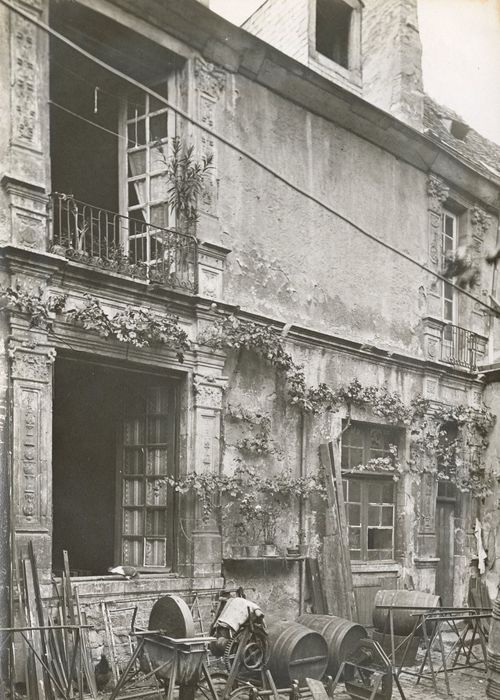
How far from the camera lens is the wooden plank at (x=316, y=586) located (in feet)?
31.7

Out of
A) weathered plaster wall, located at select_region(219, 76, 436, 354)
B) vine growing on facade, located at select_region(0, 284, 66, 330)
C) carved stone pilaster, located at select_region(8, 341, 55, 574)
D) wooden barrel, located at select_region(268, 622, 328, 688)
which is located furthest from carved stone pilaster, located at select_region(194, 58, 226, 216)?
wooden barrel, located at select_region(268, 622, 328, 688)

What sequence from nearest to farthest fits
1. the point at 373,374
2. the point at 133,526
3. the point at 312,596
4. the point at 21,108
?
the point at 21,108, the point at 133,526, the point at 312,596, the point at 373,374

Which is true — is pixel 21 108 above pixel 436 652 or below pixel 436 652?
above

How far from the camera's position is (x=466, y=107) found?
32.8 ft

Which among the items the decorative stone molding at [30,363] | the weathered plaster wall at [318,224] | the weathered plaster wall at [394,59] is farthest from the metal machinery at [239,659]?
the weathered plaster wall at [394,59]

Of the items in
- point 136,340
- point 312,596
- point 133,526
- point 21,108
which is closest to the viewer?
point 21,108

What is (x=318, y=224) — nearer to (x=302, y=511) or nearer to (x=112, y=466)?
(x=302, y=511)

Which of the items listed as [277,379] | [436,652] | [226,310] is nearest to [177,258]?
[226,310]

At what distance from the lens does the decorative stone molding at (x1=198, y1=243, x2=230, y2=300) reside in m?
8.98

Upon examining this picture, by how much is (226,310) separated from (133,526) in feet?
9.07

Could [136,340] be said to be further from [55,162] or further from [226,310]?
[55,162]

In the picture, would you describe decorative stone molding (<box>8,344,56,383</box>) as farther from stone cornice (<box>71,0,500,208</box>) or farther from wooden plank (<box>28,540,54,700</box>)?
stone cornice (<box>71,0,500,208</box>)

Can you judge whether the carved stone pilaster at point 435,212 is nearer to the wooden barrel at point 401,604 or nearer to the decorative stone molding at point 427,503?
the decorative stone molding at point 427,503

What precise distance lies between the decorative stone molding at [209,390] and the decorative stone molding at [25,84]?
308 cm
